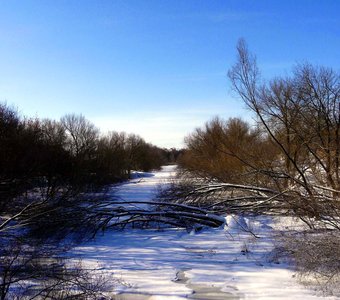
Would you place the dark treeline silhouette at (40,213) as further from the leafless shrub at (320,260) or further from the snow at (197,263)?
the leafless shrub at (320,260)

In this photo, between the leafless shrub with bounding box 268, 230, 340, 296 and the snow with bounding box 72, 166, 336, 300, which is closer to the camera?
the leafless shrub with bounding box 268, 230, 340, 296

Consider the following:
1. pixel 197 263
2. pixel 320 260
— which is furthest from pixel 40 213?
pixel 320 260

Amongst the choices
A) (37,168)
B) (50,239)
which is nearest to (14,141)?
(37,168)

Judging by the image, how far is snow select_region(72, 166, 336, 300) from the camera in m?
6.46

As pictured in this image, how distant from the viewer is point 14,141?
16.3 m

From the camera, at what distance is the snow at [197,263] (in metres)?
6.46

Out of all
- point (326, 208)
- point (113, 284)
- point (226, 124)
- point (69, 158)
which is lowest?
point (113, 284)

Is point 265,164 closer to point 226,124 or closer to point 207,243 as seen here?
point 207,243

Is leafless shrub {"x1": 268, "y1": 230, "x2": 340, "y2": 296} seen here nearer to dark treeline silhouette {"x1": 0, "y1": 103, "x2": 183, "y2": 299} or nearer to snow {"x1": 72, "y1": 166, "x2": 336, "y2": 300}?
snow {"x1": 72, "y1": 166, "x2": 336, "y2": 300}

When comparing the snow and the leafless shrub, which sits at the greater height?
the leafless shrub

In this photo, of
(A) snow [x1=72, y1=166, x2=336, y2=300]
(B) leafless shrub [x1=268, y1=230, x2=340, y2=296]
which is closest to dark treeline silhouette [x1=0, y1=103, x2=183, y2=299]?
(A) snow [x1=72, y1=166, x2=336, y2=300]

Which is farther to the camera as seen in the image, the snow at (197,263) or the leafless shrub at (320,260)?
the snow at (197,263)

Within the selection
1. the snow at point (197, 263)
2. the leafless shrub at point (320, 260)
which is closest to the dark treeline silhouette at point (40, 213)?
the snow at point (197, 263)

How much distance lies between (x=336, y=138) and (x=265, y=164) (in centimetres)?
259
